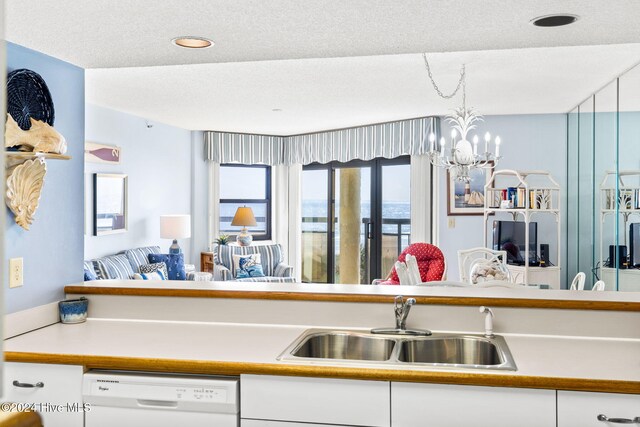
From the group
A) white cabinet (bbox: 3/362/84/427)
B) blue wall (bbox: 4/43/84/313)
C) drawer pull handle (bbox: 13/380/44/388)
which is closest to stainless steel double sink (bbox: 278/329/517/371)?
white cabinet (bbox: 3/362/84/427)

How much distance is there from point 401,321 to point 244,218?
6.05 meters

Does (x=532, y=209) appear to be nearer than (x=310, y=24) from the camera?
No

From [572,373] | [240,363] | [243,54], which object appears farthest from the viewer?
[243,54]

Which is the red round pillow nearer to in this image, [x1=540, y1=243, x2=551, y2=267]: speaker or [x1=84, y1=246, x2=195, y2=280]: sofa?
[x1=540, y1=243, x2=551, y2=267]: speaker

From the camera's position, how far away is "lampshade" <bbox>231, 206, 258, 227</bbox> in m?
8.20

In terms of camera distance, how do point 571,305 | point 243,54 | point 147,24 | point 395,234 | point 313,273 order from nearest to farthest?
1. point 147,24
2. point 571,305
3. point 243,54
4. point 395,234
5. point 313,273

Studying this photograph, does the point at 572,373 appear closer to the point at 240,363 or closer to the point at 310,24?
the point at 240,363

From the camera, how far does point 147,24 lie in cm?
215

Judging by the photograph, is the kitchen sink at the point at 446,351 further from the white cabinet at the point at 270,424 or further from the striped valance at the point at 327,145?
the striped valance at the point at 327,145

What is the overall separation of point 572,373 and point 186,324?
5.05 feet

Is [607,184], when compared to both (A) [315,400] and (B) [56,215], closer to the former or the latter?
(A) [315,400]

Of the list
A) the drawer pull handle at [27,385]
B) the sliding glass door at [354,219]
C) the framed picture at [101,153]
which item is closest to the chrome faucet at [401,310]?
the drawer pull handle at [27,385]

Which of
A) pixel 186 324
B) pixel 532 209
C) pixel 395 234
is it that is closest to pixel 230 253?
pixel 395 234

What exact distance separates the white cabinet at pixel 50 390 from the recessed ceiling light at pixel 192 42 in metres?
1.28
